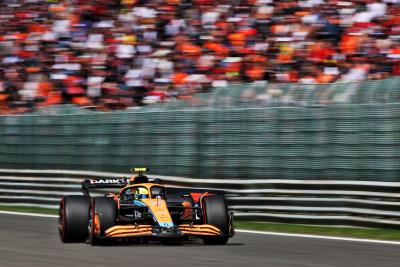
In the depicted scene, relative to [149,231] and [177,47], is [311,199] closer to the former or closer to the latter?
[149,231]

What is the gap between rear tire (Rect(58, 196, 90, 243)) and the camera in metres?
11.2

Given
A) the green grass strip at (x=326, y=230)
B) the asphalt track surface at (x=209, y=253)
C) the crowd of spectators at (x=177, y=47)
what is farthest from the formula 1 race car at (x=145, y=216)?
the crowd of spectators at (x=177, y=47)

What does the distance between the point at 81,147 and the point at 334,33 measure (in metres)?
5.15

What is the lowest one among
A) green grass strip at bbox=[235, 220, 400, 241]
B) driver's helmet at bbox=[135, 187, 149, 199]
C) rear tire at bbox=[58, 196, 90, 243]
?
green grass strip at bbox=[235, 220, 400, 241]

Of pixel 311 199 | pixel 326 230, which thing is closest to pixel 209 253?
pixel 326 230

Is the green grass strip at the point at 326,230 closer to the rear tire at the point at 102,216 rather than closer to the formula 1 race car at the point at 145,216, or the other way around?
the formula 1 race car at the point at 145,216

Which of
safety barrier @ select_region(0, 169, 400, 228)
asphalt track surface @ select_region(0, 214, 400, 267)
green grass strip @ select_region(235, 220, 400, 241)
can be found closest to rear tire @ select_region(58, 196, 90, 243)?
asphalt track surface @ select_region(0, 214, 400, 267)

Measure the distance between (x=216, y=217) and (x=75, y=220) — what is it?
5.60ft

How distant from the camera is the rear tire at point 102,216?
34.8 ft

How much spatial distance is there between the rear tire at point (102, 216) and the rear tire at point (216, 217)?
1107mm

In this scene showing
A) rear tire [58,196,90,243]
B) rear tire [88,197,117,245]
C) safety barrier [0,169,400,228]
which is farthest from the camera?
safety barrier [0,169,400,228]

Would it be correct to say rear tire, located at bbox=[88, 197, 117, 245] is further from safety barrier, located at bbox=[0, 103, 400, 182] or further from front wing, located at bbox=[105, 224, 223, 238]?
safety barrier, located at bbox=[0, 103, 400, 182]

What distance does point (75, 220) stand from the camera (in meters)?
11.2

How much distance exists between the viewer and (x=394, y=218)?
40.2 ft
